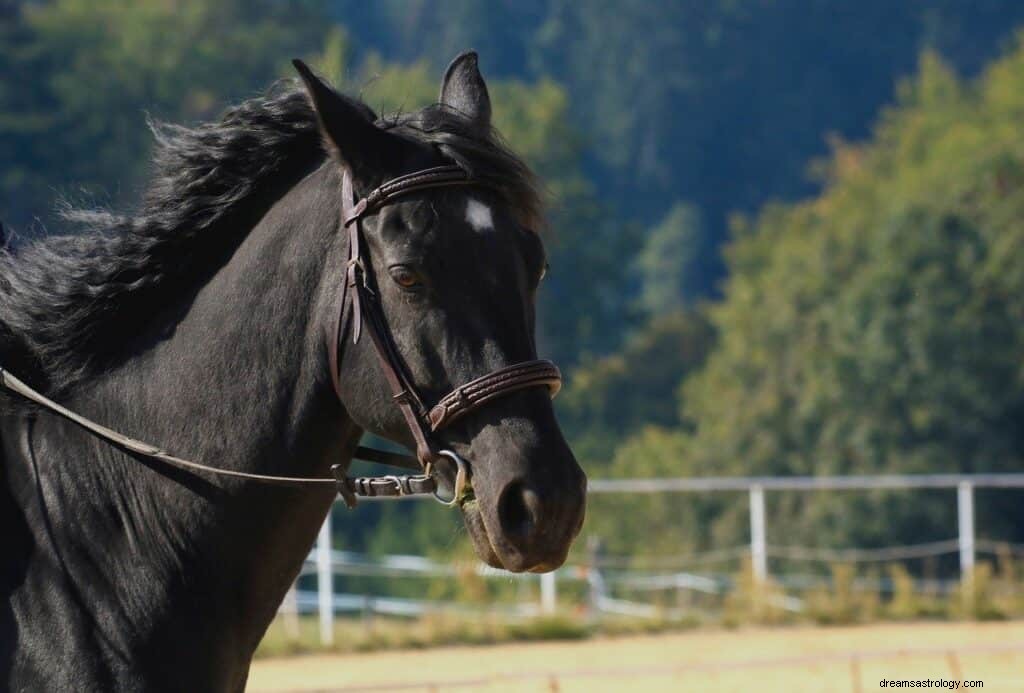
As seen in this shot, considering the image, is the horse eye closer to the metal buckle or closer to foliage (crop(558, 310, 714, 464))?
the metal buckle

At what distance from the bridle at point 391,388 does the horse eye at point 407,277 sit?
3.2 inches

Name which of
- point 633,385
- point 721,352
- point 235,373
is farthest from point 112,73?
point 235,373

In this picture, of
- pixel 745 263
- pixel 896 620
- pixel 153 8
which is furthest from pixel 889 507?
pixel 153 8

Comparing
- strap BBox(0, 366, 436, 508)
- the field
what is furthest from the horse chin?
the field

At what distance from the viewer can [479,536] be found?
3.46m

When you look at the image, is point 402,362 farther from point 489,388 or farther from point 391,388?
point 489,388

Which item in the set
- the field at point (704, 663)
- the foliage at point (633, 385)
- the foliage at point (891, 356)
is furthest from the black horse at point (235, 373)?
the foliage at point (633, 385)

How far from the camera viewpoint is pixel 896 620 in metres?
12.9

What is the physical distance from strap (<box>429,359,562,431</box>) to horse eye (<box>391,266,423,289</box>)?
0.79 ft

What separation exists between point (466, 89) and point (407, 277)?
718 millimetres

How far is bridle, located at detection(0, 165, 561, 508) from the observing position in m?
3.46

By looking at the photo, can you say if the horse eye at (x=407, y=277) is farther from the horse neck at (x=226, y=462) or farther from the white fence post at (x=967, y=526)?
the white fence post at (x=967, y=526)

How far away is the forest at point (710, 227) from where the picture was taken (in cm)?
3672

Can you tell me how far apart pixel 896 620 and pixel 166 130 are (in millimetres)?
9809
